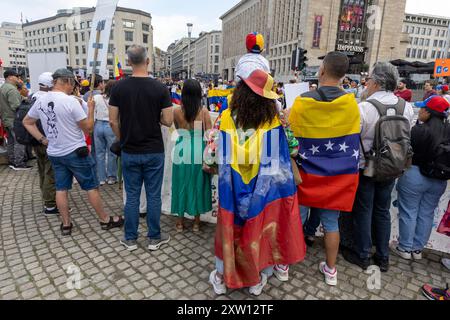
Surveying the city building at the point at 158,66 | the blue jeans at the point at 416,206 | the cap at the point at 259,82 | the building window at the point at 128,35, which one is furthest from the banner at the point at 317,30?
the cap at the point at 259,82

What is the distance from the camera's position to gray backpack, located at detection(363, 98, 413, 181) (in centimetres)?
256

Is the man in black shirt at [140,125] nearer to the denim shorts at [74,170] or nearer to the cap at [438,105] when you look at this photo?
the denim shorts at [74,170]

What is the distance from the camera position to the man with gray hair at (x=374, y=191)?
2.66m

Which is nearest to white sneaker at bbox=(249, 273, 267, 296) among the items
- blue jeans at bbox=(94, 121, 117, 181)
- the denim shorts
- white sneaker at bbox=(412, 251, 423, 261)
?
white sneaker at bbox=(412, 251, 423, 261)

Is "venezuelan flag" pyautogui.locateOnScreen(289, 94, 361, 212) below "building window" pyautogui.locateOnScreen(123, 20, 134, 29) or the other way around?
below

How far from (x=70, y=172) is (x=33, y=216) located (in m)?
1.22

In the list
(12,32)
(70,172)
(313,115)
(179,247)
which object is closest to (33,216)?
(70,172)

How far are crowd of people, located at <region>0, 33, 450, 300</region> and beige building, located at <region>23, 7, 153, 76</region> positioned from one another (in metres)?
61.8

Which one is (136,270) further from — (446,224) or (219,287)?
(446,224)

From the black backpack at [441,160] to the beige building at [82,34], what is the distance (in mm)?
63264

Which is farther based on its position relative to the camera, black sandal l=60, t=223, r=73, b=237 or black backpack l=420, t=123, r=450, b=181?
black sandal l=60, t=223, r=73, b=237

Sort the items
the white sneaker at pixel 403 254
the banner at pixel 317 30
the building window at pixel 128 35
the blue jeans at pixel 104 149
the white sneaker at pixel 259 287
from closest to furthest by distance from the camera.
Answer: the white sneaker at pixel 259 287 → the white sneaker at pixel 403 254 → the blue jeans at pixel 104 149 → the banner at pixel 317 30 → the building window at pixel 128 35

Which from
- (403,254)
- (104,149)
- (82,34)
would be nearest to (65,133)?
(104,149)

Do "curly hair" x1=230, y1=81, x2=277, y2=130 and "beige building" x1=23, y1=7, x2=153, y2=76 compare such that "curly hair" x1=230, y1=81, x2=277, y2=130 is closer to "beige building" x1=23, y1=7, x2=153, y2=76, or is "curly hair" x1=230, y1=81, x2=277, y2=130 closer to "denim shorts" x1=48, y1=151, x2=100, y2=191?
"denim shorts" x1=48, y1=151, x2=100, y2=191
